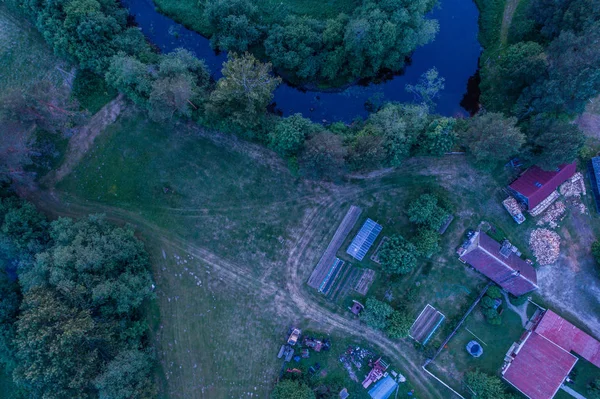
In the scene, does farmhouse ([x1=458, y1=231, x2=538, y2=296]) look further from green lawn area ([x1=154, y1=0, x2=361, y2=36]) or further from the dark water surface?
green lawn area ([x1=154, y1=0, x2=361, y2=36])

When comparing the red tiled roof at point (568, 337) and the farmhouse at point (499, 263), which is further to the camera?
the red tiled roof at point (568, 337)

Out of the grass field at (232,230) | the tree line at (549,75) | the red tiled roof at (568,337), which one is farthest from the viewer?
the grass field at (232,230)

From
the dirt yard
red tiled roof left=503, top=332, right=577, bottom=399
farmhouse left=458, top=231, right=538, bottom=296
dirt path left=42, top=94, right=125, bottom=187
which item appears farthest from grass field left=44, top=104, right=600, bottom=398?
the dirt yard

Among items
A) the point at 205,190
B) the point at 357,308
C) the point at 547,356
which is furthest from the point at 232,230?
the point at 547,356

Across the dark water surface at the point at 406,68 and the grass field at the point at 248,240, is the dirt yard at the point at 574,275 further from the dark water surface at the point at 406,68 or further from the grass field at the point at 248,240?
the dark water surface at the point at 406,68

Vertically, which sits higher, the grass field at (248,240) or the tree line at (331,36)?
the tree line at (331,36)

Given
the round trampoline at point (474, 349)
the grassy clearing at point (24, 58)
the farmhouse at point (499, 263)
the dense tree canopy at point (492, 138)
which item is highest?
the dense tree canopy at point (492, 138)

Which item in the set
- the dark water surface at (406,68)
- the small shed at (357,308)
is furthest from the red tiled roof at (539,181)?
the small shed at (357,308)

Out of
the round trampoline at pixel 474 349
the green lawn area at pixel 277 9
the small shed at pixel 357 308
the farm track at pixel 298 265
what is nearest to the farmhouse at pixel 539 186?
the farm track at pixel 298 265

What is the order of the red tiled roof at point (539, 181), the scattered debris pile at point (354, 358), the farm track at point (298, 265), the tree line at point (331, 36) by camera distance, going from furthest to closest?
the farm track at point (298, 265) < the scattered debris pile at point (354, 358) < the red tiled roof at point (539, 181) < the tree line at point (331, 36)
